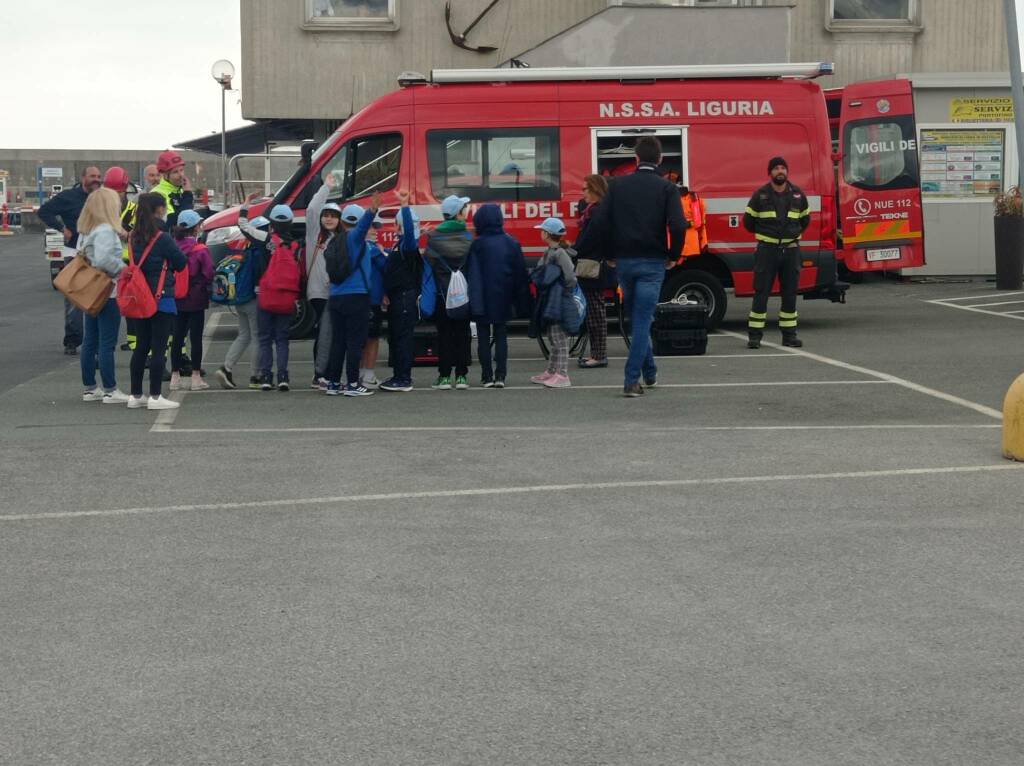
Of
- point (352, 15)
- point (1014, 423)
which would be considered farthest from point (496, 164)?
point (352, 15)

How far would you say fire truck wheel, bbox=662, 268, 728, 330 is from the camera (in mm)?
18750

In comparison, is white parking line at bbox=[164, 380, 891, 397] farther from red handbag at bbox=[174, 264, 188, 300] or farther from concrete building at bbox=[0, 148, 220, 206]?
concrete building at bbox=[0, 148, 220, 206]

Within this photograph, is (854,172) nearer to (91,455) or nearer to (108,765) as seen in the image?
(91,455)

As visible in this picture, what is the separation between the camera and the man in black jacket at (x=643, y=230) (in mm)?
12672

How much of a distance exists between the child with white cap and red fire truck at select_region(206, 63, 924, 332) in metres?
4.47

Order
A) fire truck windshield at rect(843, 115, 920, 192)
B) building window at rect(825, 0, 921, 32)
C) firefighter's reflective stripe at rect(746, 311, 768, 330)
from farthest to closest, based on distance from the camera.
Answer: building window at rect(825, 0, 921, 32)
fire truck windshield at rect(843, 115, 920, 192)
firefighter's reflective stripe at rect(746, 311, 768, 330)

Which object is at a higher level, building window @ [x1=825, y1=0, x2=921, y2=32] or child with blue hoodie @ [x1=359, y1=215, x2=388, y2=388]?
building window @ [x1=825, y1=0, x2=921, y2=32]

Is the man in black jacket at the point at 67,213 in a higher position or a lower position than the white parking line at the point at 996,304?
higher

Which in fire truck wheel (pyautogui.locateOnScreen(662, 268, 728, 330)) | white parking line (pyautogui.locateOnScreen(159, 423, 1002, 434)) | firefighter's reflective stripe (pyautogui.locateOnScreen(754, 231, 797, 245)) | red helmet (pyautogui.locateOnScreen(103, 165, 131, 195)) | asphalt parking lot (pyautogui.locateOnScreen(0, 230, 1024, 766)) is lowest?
asphalt parking lot (pyautogui.locateOnScreen(0, 230, 1024, 766))

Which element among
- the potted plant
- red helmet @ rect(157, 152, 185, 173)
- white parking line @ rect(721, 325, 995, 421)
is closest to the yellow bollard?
white parking line @ rect(721, 325, 995, 421)

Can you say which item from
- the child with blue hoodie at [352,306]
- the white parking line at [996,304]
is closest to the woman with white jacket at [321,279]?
the child with blue hoodie at [352,306]

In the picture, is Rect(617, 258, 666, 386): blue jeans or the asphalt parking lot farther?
Rect(617, 258, 666, 386): blue jeans

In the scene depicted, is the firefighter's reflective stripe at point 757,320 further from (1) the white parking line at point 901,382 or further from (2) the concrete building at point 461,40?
(2) the concrete building at point 461,40

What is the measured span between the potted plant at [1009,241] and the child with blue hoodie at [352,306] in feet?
45.3
